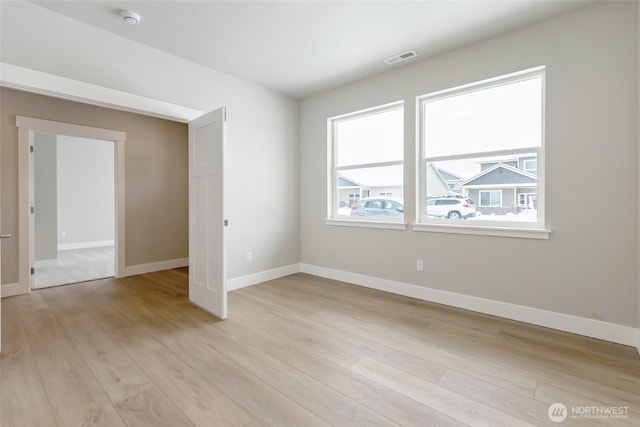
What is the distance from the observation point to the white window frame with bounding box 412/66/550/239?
102 inches

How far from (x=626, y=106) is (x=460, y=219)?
4.86 feet

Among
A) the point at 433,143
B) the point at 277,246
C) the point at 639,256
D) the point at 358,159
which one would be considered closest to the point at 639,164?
the point at 639,256

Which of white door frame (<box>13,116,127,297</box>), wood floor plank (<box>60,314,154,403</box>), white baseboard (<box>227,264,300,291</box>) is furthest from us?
Result: white baseboard (<box>227,264,300,291</box>)

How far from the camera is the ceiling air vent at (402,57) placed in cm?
305

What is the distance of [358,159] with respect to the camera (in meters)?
4.00

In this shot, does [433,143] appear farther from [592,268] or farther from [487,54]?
[592,268]

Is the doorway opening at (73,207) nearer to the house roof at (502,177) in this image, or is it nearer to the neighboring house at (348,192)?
the neighboring house at (348,192)

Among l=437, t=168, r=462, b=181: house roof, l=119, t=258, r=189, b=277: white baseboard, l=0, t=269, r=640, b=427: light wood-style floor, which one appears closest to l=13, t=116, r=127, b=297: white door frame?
l=0, t=269, r=640, b=427: light wood-style floor

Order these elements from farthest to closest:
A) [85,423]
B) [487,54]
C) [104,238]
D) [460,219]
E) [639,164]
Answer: [104,238] → [460,219] → [487,54] → [639,164] → [85,423]

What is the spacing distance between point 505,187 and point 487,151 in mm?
385

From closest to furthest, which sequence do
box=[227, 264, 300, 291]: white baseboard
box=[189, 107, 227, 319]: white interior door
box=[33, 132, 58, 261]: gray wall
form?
box=[189, 107, 227, 319]: white interior door
box=[227, 264, 300, 291]: white baseboard
box=[33, 132, 58, 261]: gray wall

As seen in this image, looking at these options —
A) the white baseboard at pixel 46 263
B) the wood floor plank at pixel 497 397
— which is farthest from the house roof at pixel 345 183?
the white baseboard at pixel 46 263

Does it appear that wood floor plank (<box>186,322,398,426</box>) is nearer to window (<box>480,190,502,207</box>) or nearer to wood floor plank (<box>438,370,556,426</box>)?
wood floor plank (<box>438,370,556,426</box>)

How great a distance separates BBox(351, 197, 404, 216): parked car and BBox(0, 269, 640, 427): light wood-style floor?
1.14 meters
